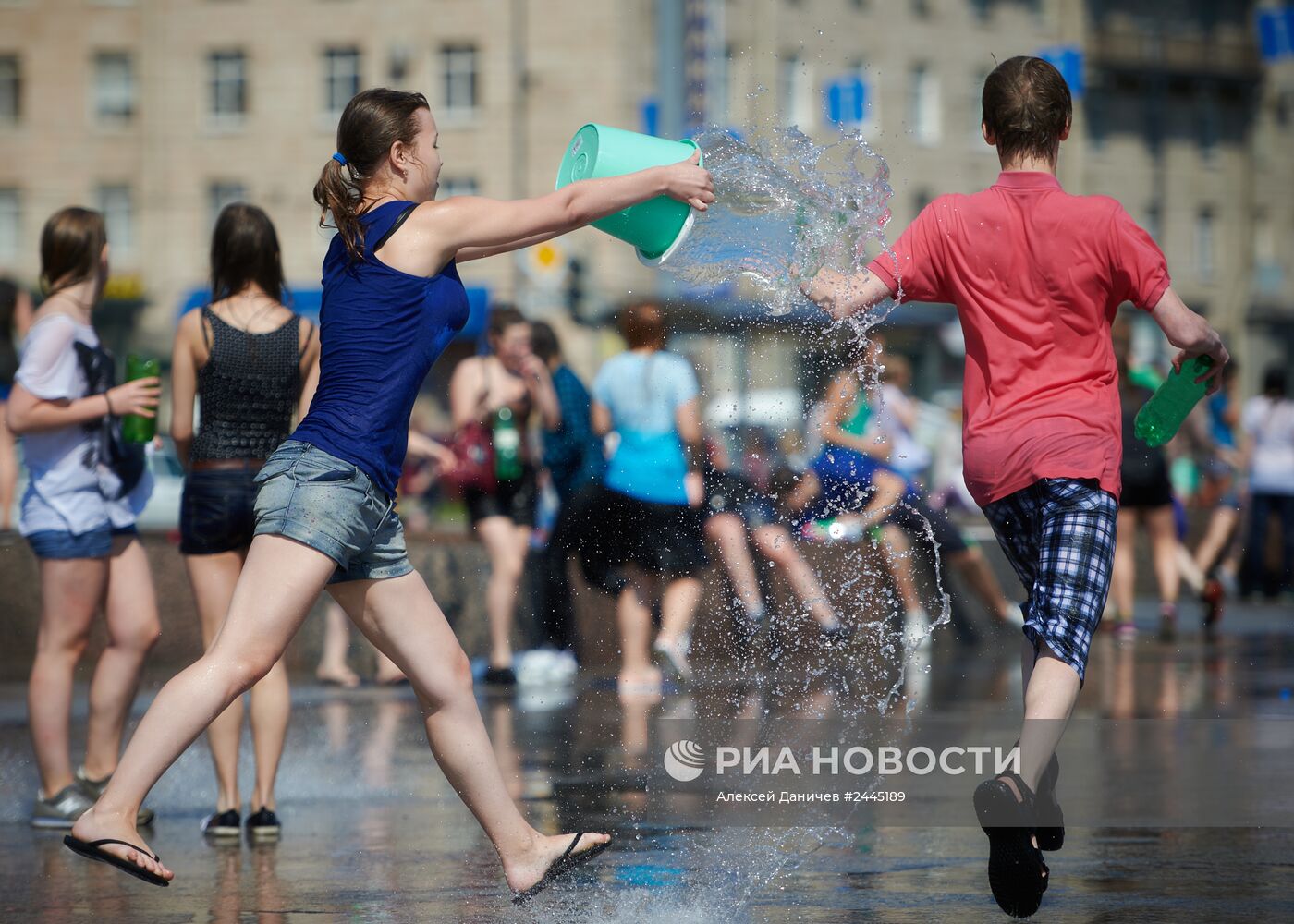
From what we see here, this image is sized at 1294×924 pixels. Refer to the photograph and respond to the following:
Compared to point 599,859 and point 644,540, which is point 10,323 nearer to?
point 644,540

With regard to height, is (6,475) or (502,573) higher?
(6,475)

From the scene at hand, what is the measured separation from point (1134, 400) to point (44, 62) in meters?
39.0

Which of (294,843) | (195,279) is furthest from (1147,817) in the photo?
(195,279)

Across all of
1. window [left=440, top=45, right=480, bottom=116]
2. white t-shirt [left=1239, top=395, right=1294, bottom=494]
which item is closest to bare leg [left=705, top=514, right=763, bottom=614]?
white t-shirt [left=1239, top=395, right=1294, bottom=494]

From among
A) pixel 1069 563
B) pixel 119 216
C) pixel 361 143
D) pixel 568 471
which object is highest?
pixel 119 216

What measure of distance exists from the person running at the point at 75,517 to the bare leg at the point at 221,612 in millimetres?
506

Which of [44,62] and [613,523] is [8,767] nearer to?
[613,523]

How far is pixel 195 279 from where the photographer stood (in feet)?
146

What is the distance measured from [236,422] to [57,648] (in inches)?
40.8

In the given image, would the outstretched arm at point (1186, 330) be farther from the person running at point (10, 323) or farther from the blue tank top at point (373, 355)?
the person running at point (10, 323)

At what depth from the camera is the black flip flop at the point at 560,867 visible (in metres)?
4.55

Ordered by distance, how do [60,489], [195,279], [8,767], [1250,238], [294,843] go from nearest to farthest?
1. [294,843]
2. [60,489]
3. [8,767]
4. [195,279]
5. [1250,238]

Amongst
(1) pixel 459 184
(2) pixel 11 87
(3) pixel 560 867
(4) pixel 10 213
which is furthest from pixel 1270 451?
(2) pixel 11 87

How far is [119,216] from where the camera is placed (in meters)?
45.4
